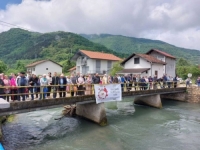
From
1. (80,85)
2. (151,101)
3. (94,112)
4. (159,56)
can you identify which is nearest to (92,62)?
(159,56)

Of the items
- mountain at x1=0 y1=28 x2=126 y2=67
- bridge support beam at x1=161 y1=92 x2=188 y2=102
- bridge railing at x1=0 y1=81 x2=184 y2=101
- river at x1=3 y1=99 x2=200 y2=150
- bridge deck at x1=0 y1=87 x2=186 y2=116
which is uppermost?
mountain at x1=0 y1=28 x2=126 y2=67

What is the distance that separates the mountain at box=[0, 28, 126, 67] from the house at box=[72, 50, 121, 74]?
4401 cm

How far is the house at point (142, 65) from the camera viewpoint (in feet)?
124

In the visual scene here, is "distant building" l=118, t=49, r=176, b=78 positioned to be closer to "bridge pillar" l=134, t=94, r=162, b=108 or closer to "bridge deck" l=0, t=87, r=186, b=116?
"bridge pillar" l=134, t=94, r=162, b=108

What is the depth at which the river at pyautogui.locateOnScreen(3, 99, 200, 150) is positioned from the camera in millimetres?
10836

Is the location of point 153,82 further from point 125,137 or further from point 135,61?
point 135,61

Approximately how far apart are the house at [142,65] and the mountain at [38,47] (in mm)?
52072

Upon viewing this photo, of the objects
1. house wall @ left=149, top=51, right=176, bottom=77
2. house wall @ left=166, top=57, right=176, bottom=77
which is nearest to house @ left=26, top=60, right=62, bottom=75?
house wall @ left=149, top=51, right=176, bottom=77

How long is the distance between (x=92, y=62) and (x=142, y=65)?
11.7m

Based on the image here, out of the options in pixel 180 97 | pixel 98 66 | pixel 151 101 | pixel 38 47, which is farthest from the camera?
pixel 38 47

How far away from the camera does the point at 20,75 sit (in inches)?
428

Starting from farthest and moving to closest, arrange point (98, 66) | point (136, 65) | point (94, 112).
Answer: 1. point (98, 66)
2. point (136, 65)
3. point (94, 112)

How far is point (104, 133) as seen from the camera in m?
12.9

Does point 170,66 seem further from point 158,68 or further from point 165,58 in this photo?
point 158,68
